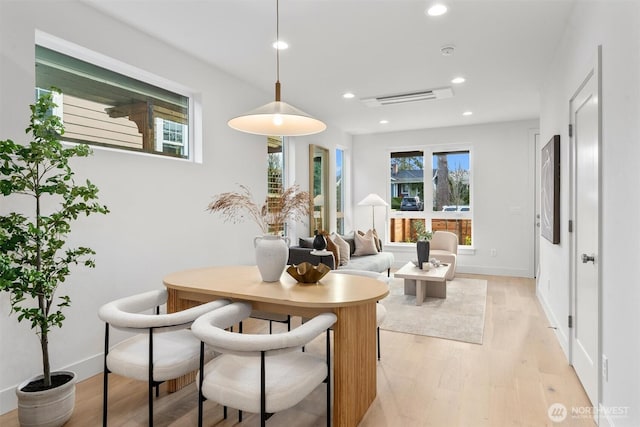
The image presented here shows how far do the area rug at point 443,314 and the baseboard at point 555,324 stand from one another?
0.63 meters

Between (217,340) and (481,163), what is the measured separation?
6116mm

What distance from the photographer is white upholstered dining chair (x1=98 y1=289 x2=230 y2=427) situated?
1803mm

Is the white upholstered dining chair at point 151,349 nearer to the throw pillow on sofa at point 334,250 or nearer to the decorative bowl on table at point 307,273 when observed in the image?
the decorative bowl on table at point 307,273

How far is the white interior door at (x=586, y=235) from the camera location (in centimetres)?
210

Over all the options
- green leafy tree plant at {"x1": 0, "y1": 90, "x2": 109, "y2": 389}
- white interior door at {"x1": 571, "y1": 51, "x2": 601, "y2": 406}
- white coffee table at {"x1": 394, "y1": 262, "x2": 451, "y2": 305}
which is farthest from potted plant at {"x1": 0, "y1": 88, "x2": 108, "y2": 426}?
white coffee table at {"x1": 394, "y1": 262, "x2": 451, "y2": 305}

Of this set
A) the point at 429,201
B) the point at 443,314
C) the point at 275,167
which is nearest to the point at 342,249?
the point at 275,167

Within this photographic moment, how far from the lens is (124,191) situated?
112 inches

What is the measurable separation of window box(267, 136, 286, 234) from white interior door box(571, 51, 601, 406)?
10.8ft

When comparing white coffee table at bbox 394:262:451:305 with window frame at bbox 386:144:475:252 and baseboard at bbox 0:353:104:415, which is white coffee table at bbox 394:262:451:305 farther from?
baseboard at bbox 0:353:104:415

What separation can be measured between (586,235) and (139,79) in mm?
3622

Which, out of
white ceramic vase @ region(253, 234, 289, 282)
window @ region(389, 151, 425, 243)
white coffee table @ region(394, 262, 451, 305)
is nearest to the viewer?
Answer: white ceramic vase @ region(253, 234, 289, 282)

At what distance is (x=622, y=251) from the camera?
5.50ft

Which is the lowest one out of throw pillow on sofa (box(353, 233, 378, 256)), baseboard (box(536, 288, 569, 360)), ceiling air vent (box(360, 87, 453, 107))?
baseboard (box(536, 288, 569, 360))

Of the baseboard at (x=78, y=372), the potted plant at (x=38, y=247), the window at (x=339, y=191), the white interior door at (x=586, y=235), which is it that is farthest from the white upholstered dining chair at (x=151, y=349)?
the window at (x=339, y=191)
